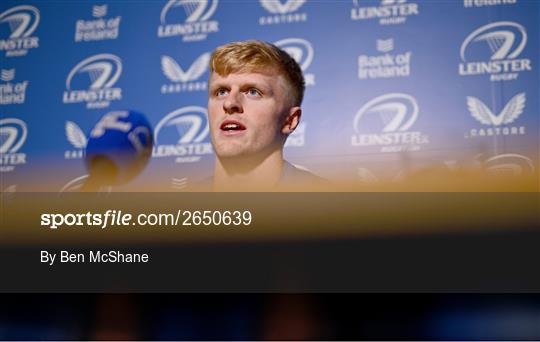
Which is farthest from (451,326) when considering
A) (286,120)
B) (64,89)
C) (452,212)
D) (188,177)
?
(64,89)

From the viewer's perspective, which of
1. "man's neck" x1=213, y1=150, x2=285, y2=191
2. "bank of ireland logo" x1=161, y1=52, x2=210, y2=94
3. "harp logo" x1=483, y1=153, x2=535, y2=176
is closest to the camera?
"harp logo" x1=483, y1=153, x2=535, y2=176

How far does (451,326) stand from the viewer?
4.88 feet

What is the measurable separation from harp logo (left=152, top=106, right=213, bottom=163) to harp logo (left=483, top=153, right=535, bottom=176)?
2.71 feet

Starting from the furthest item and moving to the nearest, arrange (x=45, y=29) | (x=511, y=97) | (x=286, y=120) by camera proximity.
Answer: (x=45, y=29) < (x=286, y=120) < (x=511, y=97)

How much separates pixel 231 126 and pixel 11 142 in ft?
2.59

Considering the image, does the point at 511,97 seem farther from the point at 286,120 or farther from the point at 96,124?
the point at 96,124

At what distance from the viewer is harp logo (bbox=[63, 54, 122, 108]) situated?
1.86 meters

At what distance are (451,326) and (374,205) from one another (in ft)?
1.29

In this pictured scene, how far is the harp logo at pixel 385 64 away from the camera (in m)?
1.70

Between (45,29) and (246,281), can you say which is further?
(45,29)

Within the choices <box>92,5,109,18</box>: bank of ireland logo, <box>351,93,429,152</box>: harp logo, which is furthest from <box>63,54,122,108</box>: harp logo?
<box>351,93,429,152</box>: harp logo

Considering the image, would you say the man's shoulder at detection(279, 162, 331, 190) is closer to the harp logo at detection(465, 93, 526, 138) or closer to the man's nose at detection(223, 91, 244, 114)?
the man's nose at detection(223, 91, 244, 114)

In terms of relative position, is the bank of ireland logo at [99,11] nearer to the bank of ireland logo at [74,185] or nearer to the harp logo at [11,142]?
the harp logo at [11,142]

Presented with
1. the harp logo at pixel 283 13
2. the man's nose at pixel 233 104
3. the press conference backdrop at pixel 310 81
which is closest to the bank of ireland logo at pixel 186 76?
the press conference backdrop at pixel 310 81
